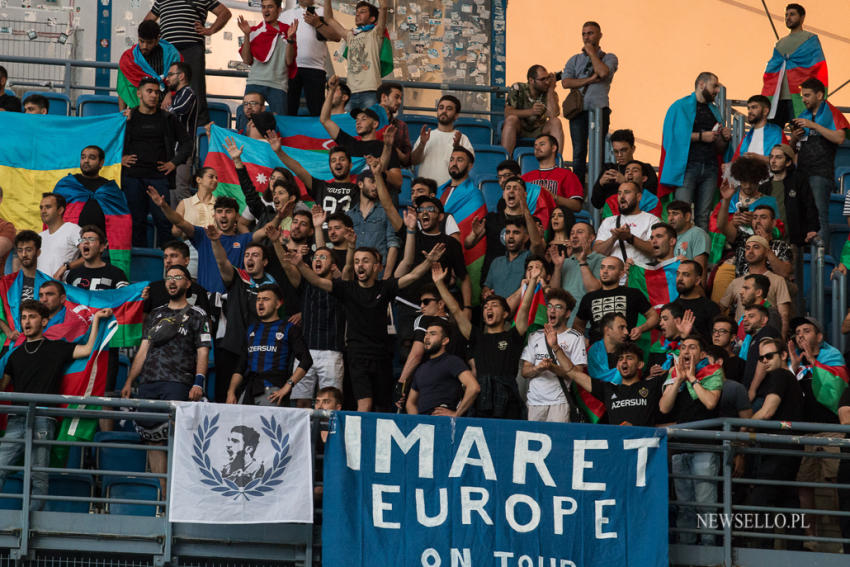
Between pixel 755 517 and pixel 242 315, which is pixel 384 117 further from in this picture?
pixel 755 517

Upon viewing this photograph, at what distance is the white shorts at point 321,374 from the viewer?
452 inches

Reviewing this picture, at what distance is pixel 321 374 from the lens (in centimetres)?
1163

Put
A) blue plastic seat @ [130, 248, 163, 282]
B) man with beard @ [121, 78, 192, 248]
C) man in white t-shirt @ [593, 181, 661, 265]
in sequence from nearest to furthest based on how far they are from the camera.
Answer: man in white t-shirt @ [593, 181, 661, 265], blue plastic seat @ [130, 248, 163, 282], man with beard @ [121, 78, 192, 248]

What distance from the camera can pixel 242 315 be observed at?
11.9m

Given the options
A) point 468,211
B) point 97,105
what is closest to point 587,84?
point 468,211

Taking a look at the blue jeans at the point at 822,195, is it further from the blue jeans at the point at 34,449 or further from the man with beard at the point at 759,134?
the blue jeans at the point at 34,449

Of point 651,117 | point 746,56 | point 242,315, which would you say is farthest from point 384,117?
point 746,56

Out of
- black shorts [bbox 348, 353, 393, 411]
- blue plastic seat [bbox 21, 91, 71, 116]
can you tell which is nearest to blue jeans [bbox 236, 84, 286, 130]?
blue plastic seat [bbox 21, 91, 71, 116]

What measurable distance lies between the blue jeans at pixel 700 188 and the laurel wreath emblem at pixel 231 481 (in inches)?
234

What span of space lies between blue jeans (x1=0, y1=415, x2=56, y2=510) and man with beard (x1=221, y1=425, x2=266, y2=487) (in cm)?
143

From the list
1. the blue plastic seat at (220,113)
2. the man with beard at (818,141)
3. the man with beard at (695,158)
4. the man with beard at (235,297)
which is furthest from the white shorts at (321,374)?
the blue plastic seat at (220,113)

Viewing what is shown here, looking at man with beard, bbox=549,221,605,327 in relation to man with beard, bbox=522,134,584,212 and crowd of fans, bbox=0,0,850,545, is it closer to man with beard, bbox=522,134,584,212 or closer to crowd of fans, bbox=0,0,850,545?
crowd of fans, bbox=0,0,850,545

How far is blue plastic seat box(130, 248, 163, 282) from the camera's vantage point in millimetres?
13242

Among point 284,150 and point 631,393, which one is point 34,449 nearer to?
point 631,393
